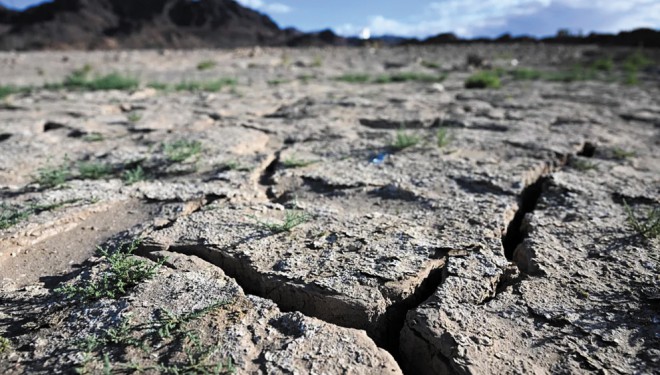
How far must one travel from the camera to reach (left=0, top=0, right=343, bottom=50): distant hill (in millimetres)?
27984

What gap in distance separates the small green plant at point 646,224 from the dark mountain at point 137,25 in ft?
85.3

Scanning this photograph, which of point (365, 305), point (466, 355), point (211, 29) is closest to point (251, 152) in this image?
point (365, 305)

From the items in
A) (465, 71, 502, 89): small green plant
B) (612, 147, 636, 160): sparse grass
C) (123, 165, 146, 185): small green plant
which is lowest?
(123, 165, 146, 185): small green plant

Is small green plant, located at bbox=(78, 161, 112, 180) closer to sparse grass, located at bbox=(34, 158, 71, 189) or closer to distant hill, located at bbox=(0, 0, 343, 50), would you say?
sparse grass, located at bbox=(34, 158, 71, 189)

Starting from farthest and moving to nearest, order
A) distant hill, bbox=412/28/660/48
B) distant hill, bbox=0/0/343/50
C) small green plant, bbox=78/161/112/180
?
distant hill, bbox=0/0/343/50, distant hill, bbox=412/28/660/48, small green plant, bbox=78/161/112/180

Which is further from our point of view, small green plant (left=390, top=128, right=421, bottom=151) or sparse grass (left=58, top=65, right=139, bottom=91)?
sparse grass (left=58, top=65, right=139, bottom=91)

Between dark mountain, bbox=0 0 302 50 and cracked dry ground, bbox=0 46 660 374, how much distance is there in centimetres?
2474

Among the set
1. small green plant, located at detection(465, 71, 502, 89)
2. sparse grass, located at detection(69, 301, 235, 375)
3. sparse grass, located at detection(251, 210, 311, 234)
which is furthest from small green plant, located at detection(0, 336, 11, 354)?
small green plant, located at detection(465, 71, 502, 89)

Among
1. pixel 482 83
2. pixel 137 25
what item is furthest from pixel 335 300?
pixel 137 25

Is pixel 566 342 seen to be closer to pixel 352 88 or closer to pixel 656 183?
pixel 656 183

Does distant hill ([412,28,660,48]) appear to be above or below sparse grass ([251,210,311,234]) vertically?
above

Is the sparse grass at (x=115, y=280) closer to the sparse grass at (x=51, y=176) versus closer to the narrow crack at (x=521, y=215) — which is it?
the sparse grass at (x=51, y=176)

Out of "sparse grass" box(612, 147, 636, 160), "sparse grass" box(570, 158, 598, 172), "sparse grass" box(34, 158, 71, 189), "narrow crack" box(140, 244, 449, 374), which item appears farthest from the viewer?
"sparse grass" box(612, 147, 636, 160)

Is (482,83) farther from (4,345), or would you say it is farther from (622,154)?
(4,345)
